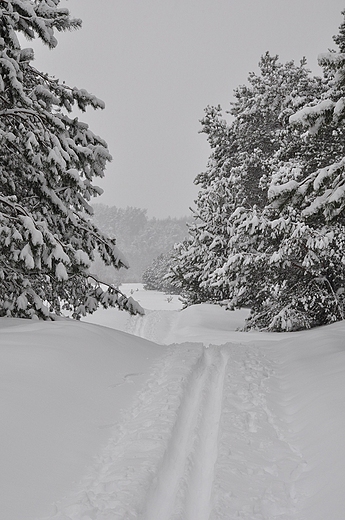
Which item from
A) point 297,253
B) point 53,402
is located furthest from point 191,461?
point 297,253

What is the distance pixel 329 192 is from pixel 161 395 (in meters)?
4.67

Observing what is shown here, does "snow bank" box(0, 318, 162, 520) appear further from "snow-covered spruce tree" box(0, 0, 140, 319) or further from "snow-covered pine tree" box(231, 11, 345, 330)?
"snow-covered pine tree" box(231, 11, 345, 330)

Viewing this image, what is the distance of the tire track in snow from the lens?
12.3ft

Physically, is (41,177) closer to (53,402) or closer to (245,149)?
(53,402)

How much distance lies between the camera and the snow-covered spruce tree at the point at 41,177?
7.18 meters

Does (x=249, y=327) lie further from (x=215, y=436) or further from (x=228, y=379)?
(x=215, y=436)

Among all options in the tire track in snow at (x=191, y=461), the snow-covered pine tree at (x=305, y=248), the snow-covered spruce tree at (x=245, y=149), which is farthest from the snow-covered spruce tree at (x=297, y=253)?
the tire track in snow at (x=191, y=461)

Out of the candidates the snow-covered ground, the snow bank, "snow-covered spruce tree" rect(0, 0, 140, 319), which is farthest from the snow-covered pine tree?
the snow bank

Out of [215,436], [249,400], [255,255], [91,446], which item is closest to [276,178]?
[255,255]

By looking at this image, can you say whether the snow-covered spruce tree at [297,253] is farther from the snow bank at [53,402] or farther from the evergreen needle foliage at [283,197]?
the snow bank at [53,402]

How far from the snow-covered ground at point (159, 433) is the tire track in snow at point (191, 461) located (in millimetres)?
16

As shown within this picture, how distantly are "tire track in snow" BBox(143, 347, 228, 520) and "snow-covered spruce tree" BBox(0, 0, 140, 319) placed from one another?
3.28 m

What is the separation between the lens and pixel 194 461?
4586 mm

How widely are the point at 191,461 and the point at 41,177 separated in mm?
6115
